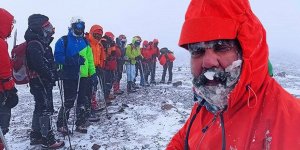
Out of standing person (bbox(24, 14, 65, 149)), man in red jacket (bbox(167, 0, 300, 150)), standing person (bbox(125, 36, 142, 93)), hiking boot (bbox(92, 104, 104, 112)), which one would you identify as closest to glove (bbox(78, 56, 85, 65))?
standing person (bbox(24, 14, 65, 149))

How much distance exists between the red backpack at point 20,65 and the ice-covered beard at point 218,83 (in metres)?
5.21

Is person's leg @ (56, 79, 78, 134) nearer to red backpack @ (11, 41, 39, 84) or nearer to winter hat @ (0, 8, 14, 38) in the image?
red backpack @ (11, 41, 39, 84)

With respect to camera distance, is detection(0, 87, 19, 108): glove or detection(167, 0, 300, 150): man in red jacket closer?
detection(167, 0, 300, 150): man in red jacket

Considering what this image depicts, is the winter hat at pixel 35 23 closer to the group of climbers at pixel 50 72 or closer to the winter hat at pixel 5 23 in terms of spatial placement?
the group of climbers at pixel 50 72

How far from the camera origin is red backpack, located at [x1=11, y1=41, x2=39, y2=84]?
6.41 metres

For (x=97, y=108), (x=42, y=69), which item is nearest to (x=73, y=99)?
(x=42, y=69)

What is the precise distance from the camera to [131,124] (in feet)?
30.3

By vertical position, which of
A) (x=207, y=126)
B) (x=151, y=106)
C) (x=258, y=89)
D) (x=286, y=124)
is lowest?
(x=151, y=106)

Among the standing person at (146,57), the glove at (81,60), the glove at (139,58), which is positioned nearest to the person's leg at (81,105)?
the glove at (81,60)

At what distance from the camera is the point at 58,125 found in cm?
809

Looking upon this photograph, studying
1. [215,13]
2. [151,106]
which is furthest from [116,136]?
[215,13]

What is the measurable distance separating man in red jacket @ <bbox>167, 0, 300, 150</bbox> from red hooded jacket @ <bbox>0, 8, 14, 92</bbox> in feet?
13.6

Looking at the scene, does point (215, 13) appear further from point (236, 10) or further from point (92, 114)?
point (92, 114)

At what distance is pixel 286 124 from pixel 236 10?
28.5 inches
